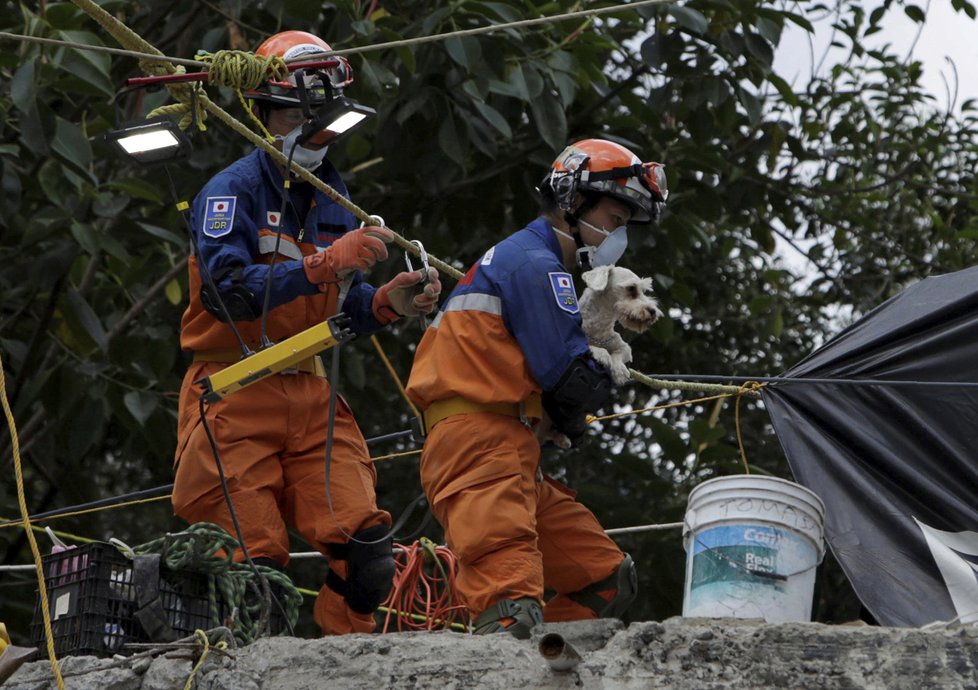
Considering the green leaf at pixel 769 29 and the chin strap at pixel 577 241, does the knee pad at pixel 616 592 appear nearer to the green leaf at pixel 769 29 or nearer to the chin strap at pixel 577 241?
the chin strap at pixel 577 241

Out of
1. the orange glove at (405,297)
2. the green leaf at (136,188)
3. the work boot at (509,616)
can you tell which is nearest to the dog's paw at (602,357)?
the orange glove at (405,297)

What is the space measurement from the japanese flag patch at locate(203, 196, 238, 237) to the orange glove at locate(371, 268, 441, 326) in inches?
20.0

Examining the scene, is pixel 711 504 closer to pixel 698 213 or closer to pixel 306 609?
pixel 698 213

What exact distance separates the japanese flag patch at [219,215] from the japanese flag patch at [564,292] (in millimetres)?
959

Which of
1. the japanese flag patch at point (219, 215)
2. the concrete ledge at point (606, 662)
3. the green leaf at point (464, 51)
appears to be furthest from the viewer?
the green leaf at point (464, 51)

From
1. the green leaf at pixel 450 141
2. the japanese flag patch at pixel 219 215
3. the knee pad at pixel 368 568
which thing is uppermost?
the green leaf at pixel 450 141

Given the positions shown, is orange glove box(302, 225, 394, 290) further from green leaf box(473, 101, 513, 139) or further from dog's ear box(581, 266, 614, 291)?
green leaf box(473, 101, 513, 139)

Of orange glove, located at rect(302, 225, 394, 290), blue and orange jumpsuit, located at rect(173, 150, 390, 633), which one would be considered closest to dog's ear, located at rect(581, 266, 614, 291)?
orange glove, located at rect(302, 225, 394, 290)

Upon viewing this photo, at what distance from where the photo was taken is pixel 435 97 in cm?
733

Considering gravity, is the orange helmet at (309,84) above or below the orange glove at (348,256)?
above

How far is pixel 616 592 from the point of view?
5176 millimetres

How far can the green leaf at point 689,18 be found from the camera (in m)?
7.26

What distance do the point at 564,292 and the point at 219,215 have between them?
1050mm

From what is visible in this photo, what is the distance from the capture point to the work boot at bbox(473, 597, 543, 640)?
4.54 metres
